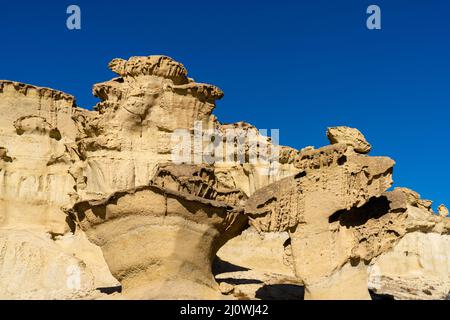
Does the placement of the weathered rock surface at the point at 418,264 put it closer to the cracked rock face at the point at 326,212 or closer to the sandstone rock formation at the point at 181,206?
the sandstone rock formation at the point at 181,206

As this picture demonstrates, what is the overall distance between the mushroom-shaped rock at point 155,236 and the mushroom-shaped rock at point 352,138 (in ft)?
10.3

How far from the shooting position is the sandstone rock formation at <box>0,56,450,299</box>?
1264cm

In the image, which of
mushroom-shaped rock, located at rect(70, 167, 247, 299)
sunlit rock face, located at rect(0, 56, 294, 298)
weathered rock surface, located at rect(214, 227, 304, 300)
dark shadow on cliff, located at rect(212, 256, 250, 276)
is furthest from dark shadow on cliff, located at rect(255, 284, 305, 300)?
sunlit rock face, located at rect(0, 56, 294, 298)

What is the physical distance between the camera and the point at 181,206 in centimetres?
1278

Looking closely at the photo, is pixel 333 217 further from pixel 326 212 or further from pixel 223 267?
pixel 223 267

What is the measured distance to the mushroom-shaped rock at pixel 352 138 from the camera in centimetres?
1390

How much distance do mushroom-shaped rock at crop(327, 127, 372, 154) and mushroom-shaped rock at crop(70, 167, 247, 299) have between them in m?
3.15

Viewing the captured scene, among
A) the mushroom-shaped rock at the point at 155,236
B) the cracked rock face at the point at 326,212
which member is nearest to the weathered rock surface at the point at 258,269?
the cracked rock face at the point at 326,212

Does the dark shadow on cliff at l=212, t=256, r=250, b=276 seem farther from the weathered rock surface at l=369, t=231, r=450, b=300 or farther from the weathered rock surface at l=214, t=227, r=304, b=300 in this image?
the weathered rock surface at l=369, t=231, r=450, b=300

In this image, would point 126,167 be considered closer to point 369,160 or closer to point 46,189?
point 46,189

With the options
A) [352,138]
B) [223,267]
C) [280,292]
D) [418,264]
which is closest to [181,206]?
[280,292]

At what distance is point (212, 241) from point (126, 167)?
31.4 feet

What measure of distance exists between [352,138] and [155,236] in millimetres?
5087

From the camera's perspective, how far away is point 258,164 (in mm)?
27078
